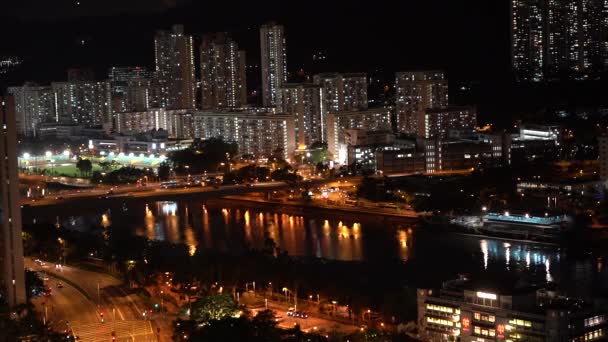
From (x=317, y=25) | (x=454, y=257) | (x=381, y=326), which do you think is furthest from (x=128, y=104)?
(x=381, y=326)

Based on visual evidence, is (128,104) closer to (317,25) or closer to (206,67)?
(206,67)

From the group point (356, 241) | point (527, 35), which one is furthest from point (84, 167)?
point (527, 35)

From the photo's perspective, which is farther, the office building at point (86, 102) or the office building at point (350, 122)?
the office building at point (86, 102)

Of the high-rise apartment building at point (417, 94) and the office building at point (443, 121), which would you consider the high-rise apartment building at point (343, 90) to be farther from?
the office building at point (443, 121)

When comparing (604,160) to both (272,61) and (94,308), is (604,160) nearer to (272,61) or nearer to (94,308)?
(94,308)

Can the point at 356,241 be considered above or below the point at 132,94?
below

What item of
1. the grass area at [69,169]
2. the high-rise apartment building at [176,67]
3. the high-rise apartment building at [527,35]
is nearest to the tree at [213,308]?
the grass area at [69,169]

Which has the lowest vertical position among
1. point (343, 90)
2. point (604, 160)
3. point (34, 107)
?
point (604, 160)

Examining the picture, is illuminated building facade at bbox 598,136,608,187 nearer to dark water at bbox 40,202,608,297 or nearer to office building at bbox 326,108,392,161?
dark water at bbox 40,202,608,297
